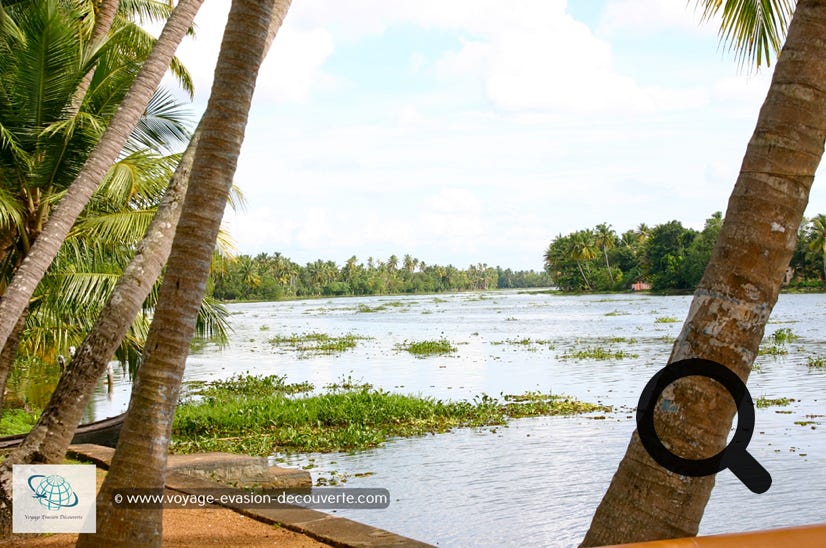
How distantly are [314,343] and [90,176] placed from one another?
31.6 meters

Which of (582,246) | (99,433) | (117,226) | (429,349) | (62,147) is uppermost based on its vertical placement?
(582,246)

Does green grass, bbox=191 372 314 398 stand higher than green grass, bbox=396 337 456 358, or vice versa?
green grass, bbox=396 337 456 358

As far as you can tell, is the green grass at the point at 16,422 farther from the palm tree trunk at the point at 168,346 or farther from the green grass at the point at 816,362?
the green grass at the point at 816,362

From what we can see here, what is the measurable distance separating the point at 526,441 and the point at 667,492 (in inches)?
456

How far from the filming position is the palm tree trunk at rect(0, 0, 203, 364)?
6.70 metres

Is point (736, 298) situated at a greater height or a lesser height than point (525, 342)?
greater

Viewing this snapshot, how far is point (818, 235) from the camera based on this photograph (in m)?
72.1

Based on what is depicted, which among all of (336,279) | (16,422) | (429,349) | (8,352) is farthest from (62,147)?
(336,279)

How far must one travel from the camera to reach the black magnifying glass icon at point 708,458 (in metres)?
2.88

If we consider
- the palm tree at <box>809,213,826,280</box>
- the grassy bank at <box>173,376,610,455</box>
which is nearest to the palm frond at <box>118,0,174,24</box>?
the grassy bank at <box>173,376,610,455</box>

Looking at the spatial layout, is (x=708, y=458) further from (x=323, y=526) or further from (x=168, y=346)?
(x=323, y=526)

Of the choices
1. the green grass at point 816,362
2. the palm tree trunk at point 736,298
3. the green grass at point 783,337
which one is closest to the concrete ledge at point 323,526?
the palm tree trunk at point 736,298

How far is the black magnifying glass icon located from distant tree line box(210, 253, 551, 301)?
108577 mm

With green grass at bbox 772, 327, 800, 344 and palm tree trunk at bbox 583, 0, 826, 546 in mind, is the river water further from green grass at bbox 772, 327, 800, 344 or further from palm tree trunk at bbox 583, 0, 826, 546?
palm tree trunk at bbox 583, 0, 826, 546
